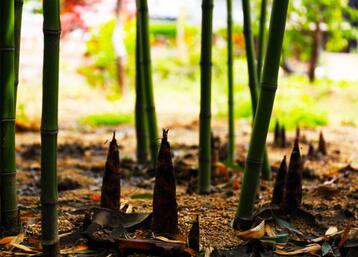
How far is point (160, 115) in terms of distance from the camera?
21.6ft

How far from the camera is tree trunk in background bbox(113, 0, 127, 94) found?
820 centimetres

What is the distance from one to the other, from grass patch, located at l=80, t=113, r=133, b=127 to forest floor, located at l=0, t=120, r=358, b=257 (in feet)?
5.40

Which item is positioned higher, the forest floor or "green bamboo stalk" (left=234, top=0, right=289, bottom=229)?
"green bamboo stalk" (left=234, top=0, right=289, bottom=229)

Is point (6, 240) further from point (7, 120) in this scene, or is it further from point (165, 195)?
point (165, 195)

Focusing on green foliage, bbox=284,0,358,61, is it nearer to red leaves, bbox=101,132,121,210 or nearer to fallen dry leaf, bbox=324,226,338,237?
fallen dry leaf, bbox=324,226,338,237

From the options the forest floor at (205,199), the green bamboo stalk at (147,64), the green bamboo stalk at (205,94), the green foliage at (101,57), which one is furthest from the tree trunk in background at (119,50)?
the green bamboo stalk at (205,94)

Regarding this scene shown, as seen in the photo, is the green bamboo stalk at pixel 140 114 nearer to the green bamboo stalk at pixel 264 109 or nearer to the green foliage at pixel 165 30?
the green bamboo stalk at pixel 264 109

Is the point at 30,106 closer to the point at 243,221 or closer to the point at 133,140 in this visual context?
the point at 133,140

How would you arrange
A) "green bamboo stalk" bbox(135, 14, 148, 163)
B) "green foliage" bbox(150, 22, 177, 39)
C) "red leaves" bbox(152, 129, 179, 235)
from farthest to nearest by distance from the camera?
"green foliage" bbox(150, 22, 177, 39) → "green bamboo stalk" bbox(135, 14, 148, 163) → "red leaves" bbox(152, 129, 179, 235)

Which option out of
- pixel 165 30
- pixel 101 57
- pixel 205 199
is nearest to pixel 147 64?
pixel 205 199

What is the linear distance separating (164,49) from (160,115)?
5132mm

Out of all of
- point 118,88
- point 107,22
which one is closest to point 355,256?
point 118,88

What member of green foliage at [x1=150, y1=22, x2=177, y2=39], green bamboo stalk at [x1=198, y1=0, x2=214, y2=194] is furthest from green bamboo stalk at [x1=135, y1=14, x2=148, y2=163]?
green foliage at [x1=150, y1=22, x2=177, y2=39]

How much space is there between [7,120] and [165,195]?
49 cm
